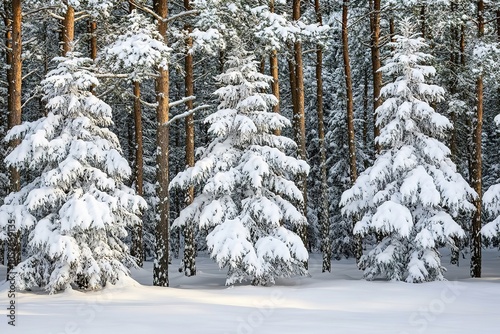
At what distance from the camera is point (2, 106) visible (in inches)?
1344

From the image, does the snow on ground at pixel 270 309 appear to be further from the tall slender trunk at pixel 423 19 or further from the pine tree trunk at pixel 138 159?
the tall slender trunk at pixel 423 19

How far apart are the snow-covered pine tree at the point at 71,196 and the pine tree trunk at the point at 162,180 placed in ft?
3.02

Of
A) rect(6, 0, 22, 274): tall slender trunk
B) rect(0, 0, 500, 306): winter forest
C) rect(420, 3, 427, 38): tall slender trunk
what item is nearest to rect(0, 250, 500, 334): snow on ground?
rect(0, 0, 500, 306): winter forest

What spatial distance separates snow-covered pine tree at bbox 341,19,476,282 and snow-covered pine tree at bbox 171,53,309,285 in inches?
96.6

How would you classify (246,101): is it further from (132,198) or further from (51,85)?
(51,85)

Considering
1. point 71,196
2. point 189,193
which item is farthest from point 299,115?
point 71,196

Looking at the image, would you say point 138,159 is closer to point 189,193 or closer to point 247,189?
point 189,193

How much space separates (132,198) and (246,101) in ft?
14.9

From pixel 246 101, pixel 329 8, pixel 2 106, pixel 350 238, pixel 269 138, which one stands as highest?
pixel 329 8

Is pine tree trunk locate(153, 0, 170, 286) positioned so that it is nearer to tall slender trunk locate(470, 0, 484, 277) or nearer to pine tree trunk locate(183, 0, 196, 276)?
pine tree trunk locate(183, 0, 196, 276)

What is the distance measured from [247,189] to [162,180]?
269 cm

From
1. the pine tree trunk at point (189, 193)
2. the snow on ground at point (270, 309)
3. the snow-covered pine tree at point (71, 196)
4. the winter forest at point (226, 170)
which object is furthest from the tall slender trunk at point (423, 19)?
the snow-covered pine tree at point (71, 196)

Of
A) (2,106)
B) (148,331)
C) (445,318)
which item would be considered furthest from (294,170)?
(2,106)

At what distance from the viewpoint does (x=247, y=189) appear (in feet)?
55.7
